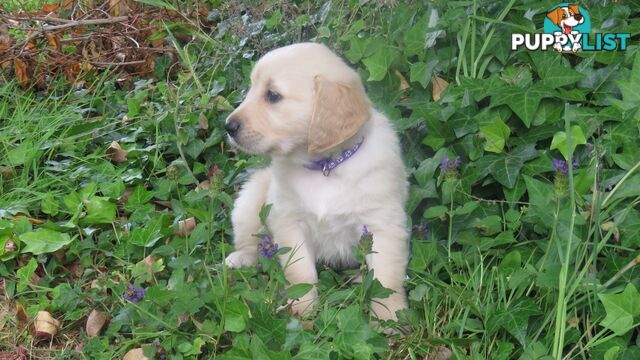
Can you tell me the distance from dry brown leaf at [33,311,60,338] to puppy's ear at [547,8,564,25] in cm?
248

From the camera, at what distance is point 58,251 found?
3.30 m

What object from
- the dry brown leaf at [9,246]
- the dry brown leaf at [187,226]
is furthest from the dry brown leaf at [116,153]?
the dry brown leaf at [9,246]

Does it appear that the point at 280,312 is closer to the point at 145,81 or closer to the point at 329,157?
the point at 329,157

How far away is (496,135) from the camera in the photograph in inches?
123

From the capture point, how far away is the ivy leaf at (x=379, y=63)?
349cm

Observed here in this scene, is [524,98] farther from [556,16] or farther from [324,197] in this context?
[324,197]

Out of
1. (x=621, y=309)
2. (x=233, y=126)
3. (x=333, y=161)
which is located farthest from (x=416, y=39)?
(x=621, y=309)

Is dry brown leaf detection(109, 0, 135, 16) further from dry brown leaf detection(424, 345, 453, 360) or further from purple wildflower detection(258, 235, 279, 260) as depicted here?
dry brown leaf detection(424, 345, 453, 360)

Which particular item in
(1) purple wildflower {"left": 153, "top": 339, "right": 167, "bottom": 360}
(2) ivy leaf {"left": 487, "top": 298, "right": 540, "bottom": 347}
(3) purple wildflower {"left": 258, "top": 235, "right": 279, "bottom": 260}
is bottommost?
(1) purple wildflower {"left": 153, "top": 339, "right": 167, "bottom": 360}

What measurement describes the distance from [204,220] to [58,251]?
74cm

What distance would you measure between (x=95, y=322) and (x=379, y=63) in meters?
1.69

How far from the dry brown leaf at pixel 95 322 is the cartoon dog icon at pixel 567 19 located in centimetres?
223

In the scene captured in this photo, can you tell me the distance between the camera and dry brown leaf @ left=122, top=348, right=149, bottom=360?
257 centimetres

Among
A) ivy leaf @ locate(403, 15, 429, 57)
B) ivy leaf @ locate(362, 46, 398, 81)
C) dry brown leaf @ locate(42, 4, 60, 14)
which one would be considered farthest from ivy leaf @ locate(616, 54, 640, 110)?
dry brown leaf @ locate(42, 4, 60, 14)
